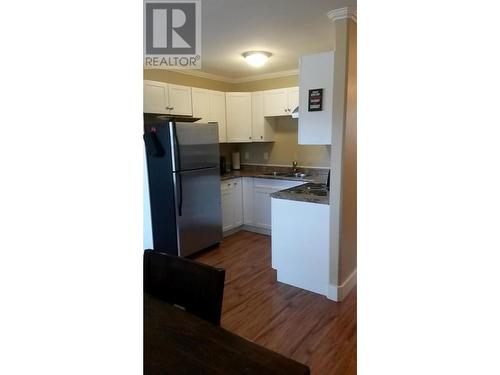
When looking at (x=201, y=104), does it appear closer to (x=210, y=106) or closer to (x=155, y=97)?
(x=210, y=106)

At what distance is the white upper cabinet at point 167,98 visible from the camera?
379 centimetres

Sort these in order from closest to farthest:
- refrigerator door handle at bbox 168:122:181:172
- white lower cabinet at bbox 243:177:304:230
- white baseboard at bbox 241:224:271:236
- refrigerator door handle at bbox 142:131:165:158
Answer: refrigerator door handle at bbox 168:122:181:172 → refrigerator door handle at bbox 142:131:165:158 → white lower cabinet at bbox 243:177:304:230 → white baseboard at bbox 241:224:271:236

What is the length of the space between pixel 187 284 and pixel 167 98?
3.09 meters

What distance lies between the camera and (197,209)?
3773 millimetres

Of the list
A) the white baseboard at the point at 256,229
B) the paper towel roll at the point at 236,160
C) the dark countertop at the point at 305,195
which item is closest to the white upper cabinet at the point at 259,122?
the paper towel roll at the point at 236,160

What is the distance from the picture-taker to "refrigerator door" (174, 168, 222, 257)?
3.58 m

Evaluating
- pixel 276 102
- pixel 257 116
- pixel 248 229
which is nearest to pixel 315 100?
pixel 276 102

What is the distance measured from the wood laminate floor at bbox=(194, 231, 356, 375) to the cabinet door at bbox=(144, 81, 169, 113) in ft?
6.68

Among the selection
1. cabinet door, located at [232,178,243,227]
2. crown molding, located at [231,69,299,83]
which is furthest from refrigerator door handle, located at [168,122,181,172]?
crown molding, located at [231,69,299,83]

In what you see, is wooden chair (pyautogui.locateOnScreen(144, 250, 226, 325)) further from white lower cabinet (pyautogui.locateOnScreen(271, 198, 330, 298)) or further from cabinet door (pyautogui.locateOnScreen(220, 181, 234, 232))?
cabinet door (pyautogui.locateOnScreen(220, 181, 234, 232))

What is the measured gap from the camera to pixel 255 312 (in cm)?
258

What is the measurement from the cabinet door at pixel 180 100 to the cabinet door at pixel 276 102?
3.58 ft
